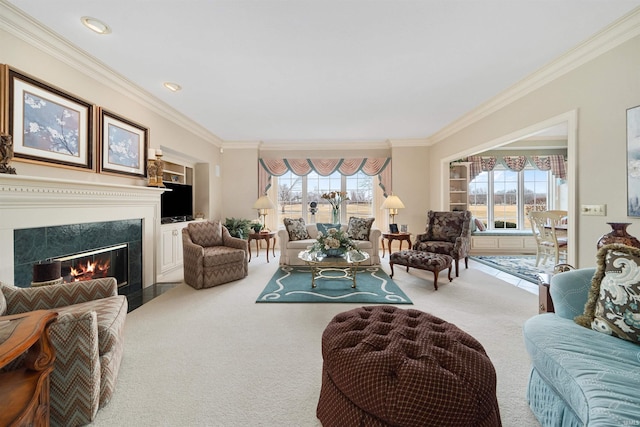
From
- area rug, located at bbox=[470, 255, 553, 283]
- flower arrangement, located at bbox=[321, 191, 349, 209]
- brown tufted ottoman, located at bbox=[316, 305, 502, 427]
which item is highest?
flower arrangement, located at bbox=[321, 191, 349, 209]

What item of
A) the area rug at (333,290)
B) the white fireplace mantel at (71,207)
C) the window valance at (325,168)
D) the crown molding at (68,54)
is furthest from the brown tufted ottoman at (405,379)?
the window valance at (325,168)

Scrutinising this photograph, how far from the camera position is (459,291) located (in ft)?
11.1

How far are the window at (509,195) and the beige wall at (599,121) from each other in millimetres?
3593

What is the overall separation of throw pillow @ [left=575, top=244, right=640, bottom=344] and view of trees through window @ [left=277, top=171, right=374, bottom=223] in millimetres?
5017

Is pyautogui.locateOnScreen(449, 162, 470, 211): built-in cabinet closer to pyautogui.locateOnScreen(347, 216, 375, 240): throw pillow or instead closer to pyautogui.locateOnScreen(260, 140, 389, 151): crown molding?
pyautogui.locateOnScreen(260, 140, 389, 151): crown molding

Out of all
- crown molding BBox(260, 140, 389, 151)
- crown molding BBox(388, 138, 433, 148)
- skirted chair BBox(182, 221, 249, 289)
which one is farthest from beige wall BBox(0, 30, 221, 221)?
crown molding BBox(388, 138, 433, 148)

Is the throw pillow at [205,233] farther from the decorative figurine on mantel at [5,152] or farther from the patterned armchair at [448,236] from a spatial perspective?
the patterned armchair at [448,236]

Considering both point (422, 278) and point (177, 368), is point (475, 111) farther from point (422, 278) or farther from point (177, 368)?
point (177, 368)

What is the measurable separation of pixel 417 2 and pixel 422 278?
135 inches

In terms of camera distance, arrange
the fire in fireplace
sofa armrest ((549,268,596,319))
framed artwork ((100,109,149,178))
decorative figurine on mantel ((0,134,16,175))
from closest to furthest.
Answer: sofa armrest ((549,268,596,319)) → decorative figurine on mantel ((0,134,16,175)) → the fire in fireplace → framed artwork ((100,109,149,178))

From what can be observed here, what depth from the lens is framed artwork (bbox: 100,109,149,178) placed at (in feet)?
9.68

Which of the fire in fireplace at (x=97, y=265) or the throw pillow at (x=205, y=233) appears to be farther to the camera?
the throw pillow at (x=205, y=233)

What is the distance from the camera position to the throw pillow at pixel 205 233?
3900 millimetres

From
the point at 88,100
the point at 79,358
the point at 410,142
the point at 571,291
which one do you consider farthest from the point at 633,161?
the point at 88,100
